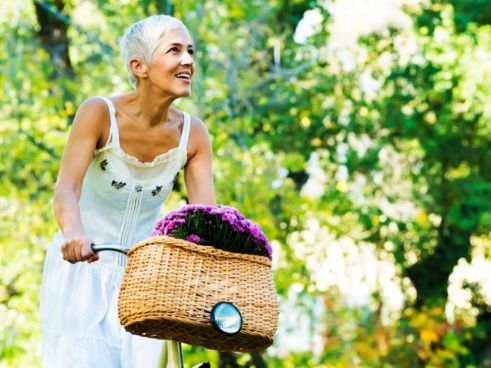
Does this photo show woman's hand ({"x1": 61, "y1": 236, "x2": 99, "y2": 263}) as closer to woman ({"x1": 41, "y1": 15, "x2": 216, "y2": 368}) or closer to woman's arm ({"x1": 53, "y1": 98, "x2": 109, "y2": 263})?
woman's arm ({"x1": 53, "y1": 98, "x2": 109, "y2": 263})

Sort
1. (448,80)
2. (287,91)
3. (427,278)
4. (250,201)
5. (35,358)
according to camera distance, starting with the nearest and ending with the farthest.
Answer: (250,201), (35,358), (287,91), (448,80), (427,278)

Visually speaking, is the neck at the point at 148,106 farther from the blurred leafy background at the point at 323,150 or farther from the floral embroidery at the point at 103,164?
the blurred leafy background at the point at 323,150

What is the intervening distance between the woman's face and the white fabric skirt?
0.62 meters

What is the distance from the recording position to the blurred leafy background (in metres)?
7.26

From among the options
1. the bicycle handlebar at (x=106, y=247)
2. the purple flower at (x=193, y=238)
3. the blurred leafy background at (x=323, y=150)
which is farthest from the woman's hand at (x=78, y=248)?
the blurred leafy background at (x=323, y=150)

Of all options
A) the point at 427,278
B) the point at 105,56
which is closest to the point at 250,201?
the point at 105,56

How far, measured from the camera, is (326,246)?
8.62m

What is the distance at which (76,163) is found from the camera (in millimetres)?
2703

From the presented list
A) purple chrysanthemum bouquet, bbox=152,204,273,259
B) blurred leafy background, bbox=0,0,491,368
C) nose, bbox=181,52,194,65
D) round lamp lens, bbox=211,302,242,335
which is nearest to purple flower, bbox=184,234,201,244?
purple chrysanthemum bouquet, bbox=152,204,273,259

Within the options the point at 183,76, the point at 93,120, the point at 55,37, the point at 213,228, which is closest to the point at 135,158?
the point at 93,120

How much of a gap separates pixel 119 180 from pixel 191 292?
703 mm

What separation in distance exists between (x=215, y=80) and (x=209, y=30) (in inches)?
37.4

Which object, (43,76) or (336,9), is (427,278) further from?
(43,76)

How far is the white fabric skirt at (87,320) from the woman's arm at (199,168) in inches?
13.6
